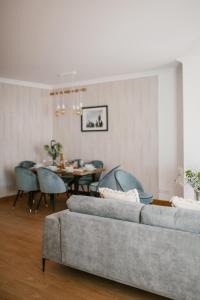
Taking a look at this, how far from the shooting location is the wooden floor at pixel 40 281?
2.59m

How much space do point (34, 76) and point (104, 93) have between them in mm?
1586

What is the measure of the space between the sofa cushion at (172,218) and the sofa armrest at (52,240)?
90 cm

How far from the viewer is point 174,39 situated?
400 cm

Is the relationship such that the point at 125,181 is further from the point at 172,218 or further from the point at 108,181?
the point at 172,218

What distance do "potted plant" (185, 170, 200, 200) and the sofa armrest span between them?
8.19 ft

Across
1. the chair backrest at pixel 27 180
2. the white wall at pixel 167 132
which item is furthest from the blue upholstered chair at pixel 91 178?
the white wall at pixel 167 132

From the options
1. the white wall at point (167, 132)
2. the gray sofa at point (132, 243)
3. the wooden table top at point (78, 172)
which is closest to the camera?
the gray sofa at point (132, 243)

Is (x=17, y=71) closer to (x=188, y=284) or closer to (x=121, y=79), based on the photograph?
(x=121, y=79)

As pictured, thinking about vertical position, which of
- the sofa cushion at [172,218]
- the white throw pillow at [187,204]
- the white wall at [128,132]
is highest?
the white wall at [128,132]

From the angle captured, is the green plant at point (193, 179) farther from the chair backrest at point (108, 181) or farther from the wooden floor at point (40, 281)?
the wooden floor at point (40, 281)

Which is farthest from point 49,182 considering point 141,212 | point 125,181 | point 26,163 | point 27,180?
point 141,212

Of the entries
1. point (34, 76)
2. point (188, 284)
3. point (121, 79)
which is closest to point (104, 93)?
point (121, 79)

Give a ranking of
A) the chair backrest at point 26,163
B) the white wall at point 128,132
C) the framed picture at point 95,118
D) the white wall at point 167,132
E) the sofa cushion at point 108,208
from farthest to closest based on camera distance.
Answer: the framed picture at point 95,118 < the chair backrest at point 26,163 < the white wall at point 128,132 < the white wall at point 167,132 < the sofa cushion at point 108,208

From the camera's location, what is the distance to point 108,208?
263 cm
